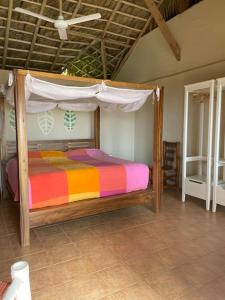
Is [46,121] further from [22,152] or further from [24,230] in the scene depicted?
[24,230]

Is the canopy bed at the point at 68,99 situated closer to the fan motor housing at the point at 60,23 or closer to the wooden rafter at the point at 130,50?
the fan motor housing at the point at 60,23

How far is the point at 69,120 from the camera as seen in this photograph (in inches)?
239

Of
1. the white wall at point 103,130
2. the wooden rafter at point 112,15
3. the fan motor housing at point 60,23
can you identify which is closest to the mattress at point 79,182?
the white wall at point 103,130

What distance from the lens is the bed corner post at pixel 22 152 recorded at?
281cm

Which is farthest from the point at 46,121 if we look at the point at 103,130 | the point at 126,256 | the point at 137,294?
the point at 137,294

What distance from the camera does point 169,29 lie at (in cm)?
528

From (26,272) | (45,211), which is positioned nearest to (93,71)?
(45,211)

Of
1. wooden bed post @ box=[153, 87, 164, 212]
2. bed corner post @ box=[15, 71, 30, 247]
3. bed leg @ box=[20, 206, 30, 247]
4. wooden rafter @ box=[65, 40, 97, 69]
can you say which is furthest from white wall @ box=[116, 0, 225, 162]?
bed leg @ box=[20, 206, 30, 247]

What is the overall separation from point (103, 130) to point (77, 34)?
2.51 meters

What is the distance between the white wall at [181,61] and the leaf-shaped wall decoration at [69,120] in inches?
76.6

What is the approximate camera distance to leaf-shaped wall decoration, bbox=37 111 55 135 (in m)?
5.71

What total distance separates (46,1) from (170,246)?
15.8 ft

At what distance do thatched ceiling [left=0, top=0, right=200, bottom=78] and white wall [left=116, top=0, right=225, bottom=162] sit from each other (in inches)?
15.3

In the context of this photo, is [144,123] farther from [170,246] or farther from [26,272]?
[26,272]
